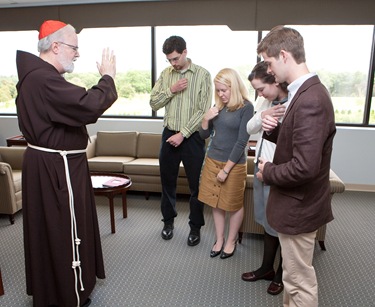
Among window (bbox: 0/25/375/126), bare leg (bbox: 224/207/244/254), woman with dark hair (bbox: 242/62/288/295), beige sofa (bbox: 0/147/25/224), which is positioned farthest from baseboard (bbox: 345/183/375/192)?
beige sofa (bbox: 0/147/25/224)

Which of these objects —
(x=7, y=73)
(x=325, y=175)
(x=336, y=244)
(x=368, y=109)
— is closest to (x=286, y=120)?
(x=325, y=175)

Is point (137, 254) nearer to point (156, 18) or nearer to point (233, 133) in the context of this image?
point (233, 133)

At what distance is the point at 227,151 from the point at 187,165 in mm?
449

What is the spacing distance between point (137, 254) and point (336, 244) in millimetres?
1682

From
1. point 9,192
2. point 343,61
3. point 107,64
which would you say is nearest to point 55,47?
point 107,64

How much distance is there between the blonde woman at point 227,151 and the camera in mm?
2256

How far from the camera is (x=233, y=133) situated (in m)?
2.31

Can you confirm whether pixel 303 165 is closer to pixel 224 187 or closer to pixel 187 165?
pixel 224 187

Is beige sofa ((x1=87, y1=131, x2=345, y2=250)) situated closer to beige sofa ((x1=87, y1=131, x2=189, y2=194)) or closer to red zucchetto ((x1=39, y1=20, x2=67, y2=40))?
beige sofa ((x1=87, y1=131, x2=189, y2=194))

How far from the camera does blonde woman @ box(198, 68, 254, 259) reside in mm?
2256

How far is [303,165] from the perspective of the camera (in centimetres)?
125

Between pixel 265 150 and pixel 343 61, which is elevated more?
pixel 343 61

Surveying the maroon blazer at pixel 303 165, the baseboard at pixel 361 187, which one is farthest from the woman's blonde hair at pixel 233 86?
the baseboard at pixel 361 187

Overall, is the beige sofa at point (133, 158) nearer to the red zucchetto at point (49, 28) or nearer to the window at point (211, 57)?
the window at point (211, 57)
